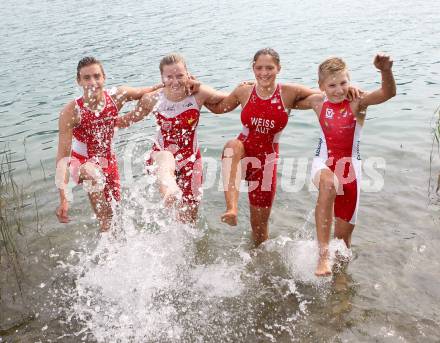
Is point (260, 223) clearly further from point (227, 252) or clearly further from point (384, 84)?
point (384, 84)

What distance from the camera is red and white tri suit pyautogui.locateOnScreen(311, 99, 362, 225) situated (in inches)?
212

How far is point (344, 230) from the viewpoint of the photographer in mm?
5840

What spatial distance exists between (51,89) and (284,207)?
9.82m

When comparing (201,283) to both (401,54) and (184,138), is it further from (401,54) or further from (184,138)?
(401,54)

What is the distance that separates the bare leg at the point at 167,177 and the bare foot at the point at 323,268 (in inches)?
75.8

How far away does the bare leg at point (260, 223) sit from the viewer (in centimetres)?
637

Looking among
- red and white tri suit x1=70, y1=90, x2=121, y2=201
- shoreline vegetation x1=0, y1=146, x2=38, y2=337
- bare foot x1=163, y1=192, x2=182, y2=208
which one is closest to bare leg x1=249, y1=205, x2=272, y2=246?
bare foot x1=163, y1=192, x2=182, y2=208

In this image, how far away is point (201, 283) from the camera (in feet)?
18.8

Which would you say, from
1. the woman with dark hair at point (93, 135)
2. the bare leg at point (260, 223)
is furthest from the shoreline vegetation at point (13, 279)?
the bare leg at point (260, 223)

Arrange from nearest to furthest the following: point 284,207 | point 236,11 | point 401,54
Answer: point 284,207, point 401,54, point 236,11

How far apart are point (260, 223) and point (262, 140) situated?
1.20m

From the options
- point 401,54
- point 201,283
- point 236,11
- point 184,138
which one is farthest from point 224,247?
point 236,11

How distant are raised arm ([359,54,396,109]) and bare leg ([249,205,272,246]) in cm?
197

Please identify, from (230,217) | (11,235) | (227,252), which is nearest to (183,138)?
(227,252)
